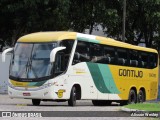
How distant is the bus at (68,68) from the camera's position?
22.0m

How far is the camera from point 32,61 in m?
22.2

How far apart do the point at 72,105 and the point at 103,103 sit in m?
5.49

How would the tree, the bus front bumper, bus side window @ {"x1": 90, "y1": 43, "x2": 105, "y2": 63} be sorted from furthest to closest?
the tree
bus side window @ {"x1": 90, "y1": 43, "x2": 105, "y2": 63}
the bus front bumper

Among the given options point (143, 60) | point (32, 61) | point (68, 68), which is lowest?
point (68, 68)

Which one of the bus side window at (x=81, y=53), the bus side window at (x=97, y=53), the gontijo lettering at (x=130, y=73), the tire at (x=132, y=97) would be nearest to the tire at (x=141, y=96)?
the tire at (x=132, y=97)

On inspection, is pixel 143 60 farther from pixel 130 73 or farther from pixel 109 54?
pixel 109 54

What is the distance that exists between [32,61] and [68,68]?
5.22ft

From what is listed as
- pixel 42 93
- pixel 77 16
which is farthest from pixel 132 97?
pixel 77 16

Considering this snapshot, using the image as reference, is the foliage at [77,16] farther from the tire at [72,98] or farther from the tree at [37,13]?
the tire at [72,98]

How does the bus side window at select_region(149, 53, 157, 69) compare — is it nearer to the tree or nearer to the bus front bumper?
the tree

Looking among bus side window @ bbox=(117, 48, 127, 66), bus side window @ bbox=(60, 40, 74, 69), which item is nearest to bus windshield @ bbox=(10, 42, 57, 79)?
bus side window @ bbox=(60, 40, 74, 69)

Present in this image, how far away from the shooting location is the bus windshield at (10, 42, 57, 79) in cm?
2203

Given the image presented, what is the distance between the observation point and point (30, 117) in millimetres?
15672

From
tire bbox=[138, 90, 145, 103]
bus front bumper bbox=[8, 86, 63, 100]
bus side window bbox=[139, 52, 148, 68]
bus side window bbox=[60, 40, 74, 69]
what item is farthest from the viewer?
tire bbox=[138, 90, 145, 103]
